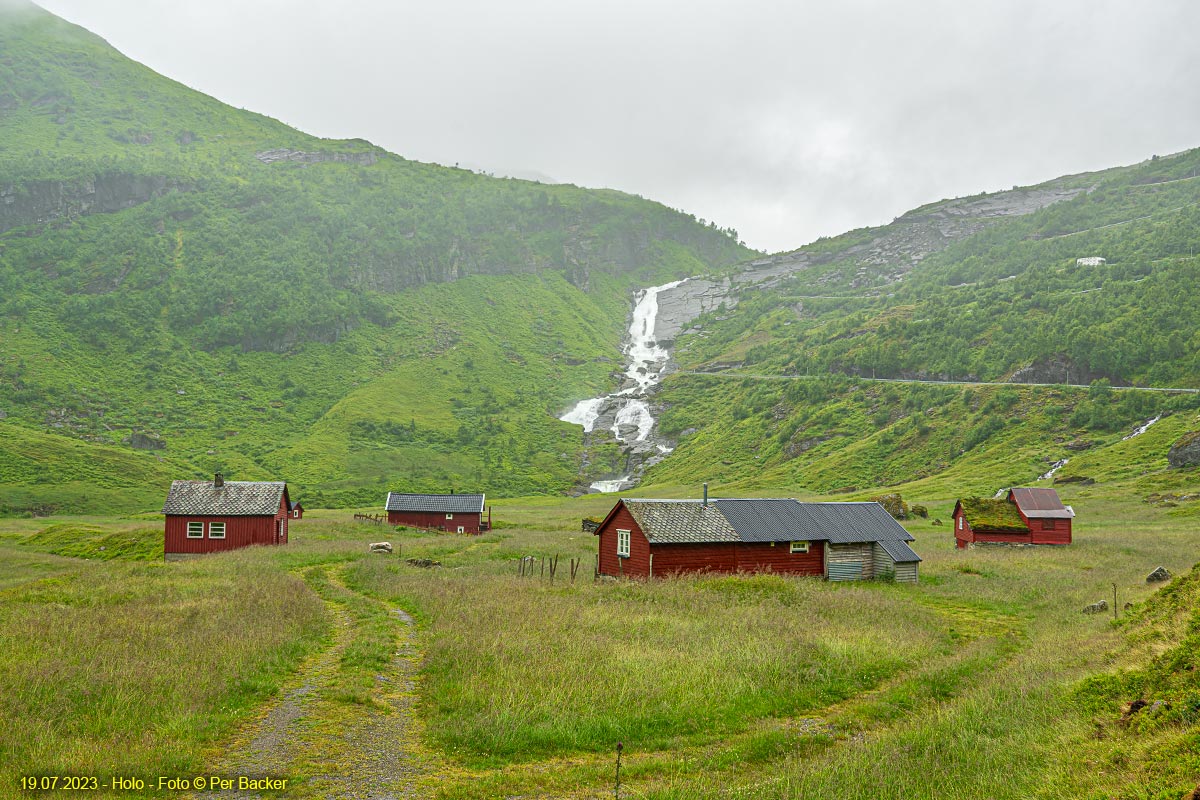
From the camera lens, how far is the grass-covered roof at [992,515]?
57.1 metres

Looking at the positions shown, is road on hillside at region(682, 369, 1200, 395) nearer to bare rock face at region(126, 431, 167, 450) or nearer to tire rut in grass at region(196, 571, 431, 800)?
tire rut in grass at region(196, 571, 431, 800)

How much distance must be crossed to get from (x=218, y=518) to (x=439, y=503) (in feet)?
89.9

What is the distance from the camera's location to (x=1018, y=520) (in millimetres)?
57375

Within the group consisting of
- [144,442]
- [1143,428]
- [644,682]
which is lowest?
[644,682]

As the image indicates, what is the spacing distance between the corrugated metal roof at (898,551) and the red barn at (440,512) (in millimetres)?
44817

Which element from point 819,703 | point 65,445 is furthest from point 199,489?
point 65,445

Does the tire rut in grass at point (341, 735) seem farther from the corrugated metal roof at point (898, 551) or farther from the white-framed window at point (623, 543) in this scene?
the corrugated metal roof at point (898, 551)

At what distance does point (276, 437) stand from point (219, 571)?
117 m

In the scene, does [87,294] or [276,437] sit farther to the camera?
[87,294]

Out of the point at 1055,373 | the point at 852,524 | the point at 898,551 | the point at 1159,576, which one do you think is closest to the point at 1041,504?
the point at 898,551

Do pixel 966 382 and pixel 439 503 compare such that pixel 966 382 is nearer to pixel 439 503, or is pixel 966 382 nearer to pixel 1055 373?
pixel 1055 373

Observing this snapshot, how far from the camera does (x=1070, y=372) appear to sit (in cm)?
13075

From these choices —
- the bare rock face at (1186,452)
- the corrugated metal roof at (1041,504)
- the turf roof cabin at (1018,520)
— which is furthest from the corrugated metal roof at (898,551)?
the bare rock face at (1186,452)

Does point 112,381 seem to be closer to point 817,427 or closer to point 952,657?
point 817,427
